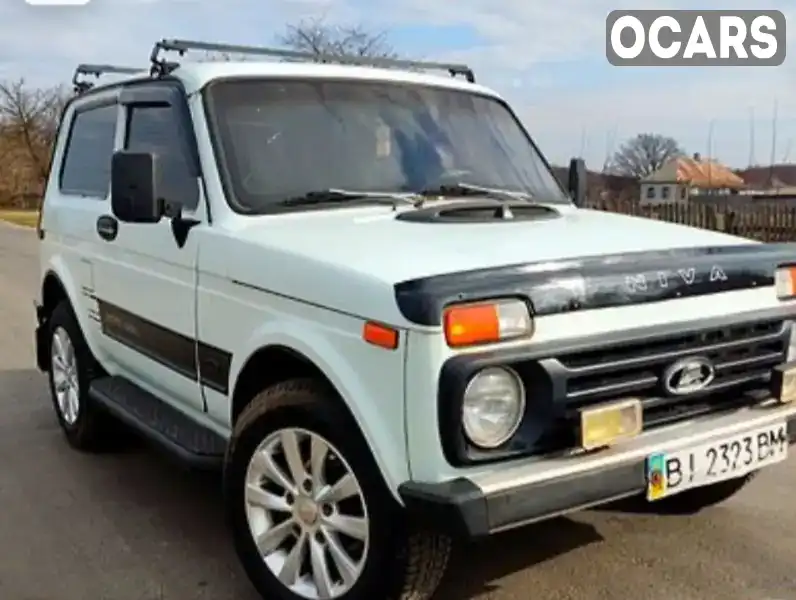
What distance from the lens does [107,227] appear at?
4.87 metres

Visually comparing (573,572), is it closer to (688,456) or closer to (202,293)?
(688,456)

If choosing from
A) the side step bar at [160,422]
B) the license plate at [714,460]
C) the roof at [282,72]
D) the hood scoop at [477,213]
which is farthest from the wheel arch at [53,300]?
the license plate at [714,460]

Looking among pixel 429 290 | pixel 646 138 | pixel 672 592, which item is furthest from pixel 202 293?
pixel 646 138

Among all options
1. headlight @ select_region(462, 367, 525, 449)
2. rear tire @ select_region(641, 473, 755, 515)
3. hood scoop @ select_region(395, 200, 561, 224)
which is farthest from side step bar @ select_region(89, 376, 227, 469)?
rear tire @ select_region(641, 473, 755, 515)

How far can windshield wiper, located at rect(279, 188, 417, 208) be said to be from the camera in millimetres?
3951

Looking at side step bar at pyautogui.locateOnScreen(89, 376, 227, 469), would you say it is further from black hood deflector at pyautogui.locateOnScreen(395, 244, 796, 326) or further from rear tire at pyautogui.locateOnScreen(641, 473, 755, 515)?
rear tire at pyautogui.locateOnScreen(641, 473, 755, 515)

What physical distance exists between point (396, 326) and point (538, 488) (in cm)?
65

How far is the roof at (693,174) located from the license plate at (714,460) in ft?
212

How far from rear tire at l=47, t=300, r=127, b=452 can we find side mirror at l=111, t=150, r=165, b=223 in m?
1.61

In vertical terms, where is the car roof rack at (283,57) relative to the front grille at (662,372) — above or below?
above

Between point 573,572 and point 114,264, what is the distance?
2728mm

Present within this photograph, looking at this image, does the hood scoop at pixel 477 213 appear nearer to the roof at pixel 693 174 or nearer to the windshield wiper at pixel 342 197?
the windshield wiper at pixel 342 197

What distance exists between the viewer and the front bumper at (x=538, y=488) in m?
2.72

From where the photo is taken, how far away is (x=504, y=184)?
4.57m
